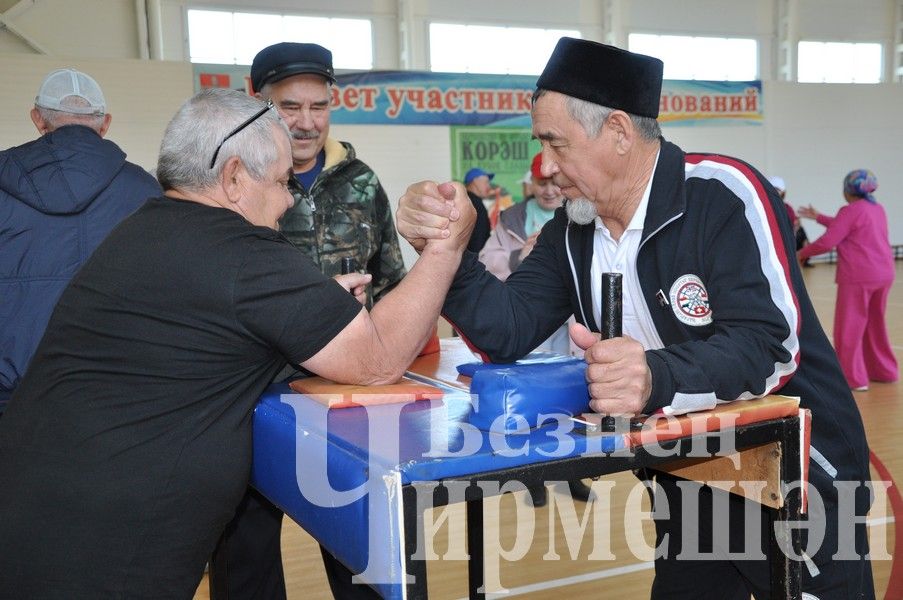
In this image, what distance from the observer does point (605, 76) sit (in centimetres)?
168

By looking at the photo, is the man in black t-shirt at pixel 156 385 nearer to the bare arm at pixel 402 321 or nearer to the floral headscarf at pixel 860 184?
the bare arm at pixel 402 321

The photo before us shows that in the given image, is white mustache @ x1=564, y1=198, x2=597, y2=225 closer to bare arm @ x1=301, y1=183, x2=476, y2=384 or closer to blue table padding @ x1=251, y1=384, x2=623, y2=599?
bare arm @ x1=301, y1=183, x2=476, y2=384

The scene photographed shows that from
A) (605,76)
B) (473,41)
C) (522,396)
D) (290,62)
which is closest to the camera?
(522,396)

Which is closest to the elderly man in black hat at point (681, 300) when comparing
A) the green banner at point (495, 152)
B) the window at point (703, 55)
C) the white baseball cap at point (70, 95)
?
the white baseball cap at point (70, 95)

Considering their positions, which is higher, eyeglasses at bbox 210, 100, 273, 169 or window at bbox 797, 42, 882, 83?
window at bbox 797, 42, 882, 83

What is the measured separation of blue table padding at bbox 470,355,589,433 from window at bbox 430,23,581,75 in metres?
13.0

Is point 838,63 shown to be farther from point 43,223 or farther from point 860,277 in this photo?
point 43,223

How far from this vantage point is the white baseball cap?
2.75m

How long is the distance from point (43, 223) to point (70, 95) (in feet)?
1.60

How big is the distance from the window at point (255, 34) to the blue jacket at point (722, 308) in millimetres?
11465

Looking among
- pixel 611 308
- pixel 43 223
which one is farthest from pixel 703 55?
pixel 611 308

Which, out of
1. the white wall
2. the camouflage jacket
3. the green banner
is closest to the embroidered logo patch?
the camouflage jacket

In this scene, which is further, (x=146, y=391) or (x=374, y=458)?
(x=146, y=391)

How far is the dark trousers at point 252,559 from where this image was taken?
2.12 meters
